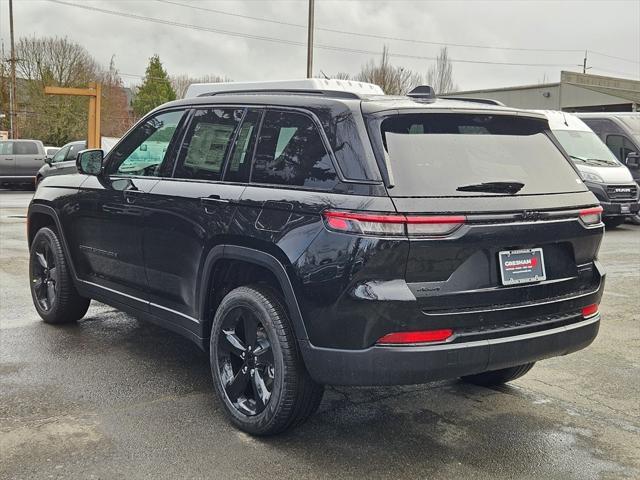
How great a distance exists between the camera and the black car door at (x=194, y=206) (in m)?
3.94

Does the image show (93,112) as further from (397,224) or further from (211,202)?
(397,224)

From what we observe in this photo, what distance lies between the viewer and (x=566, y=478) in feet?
11.0

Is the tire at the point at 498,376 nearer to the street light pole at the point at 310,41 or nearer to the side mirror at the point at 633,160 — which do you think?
the side mirror at the point at 633,160

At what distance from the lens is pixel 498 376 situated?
4.57 meters

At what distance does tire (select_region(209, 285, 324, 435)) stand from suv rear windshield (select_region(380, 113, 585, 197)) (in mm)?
926

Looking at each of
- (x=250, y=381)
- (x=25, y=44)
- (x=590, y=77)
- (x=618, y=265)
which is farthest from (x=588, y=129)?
(x=25, y=44)

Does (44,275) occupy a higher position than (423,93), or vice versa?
(423,93)

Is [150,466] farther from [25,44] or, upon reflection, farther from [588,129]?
[25,44]

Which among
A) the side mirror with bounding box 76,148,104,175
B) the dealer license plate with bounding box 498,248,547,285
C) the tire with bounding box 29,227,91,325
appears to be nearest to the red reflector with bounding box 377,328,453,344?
the dealer license plate with bounding box 498,248,547,285

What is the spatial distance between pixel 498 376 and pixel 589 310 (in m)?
0.92

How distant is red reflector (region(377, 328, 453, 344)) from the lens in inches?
126

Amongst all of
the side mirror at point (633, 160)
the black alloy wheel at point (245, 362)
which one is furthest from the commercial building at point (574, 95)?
the black alloy wheel at point (245, 362)

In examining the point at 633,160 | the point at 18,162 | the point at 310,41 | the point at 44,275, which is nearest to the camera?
the point at 44,275

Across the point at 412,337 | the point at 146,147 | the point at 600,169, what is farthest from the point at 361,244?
the point at 600,169
